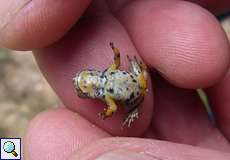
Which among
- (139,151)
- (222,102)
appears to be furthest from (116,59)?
(222,102)

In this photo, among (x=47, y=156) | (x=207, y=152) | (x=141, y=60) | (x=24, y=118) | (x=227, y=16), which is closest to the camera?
(x=207, y=152)

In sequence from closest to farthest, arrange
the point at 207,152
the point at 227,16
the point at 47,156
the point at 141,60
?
the point at 207,152 < the point at 47,156 < the point at 141,60 < the point at 227,16

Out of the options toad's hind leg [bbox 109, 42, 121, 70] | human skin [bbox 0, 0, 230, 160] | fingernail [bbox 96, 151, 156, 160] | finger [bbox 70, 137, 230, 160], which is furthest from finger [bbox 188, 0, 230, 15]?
fingernail [bbox 96, 151, 156, 160]

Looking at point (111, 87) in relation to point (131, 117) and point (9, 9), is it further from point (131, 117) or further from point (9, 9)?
point (9, 9)

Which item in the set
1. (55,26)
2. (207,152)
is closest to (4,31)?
(55,26)

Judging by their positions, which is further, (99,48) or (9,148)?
(9,148)

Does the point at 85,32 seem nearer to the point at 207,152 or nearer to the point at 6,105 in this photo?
the point at 207,152

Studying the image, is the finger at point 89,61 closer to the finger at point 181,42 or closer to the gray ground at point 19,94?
the finger at point 181,42
